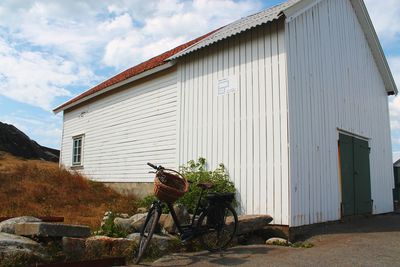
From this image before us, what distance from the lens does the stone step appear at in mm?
5547

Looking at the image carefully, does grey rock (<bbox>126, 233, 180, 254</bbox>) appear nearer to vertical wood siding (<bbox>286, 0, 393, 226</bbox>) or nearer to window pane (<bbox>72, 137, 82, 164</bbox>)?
vertical wood siding (<bbox>286, 0, 393, 226</bbox>)

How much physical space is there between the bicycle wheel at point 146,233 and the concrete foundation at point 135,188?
5.38 m

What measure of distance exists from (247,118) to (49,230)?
185 inches

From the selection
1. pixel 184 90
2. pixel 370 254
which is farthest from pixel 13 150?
pixel 370 254

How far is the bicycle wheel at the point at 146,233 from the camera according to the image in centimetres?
550

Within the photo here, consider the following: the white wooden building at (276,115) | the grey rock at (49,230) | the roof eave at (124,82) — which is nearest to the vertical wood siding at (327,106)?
the white wooden building at (276,115)

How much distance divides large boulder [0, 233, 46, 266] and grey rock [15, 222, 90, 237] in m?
0.19

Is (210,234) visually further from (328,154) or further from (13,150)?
(13,150)

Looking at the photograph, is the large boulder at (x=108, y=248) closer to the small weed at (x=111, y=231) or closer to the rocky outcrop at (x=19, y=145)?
the small weed at (x=111, y=231)

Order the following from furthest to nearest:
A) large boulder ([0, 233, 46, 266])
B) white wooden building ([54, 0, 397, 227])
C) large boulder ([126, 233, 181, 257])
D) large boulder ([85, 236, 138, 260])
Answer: white wooden building ([54, 0, 397, 227]) < large boulder ([126, 233, 181, 257]) < large boulder ([85, 236, 138, 260]) < large boulder ([0, 233, 46, 266])

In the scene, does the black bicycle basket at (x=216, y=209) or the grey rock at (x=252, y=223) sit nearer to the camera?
the black bicycle basket at (x=216, y=209)

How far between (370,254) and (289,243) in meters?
1.50

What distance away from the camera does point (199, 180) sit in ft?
28.6

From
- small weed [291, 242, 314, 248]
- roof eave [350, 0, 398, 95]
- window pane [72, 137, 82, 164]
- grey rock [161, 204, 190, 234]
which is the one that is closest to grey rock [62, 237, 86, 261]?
grey rock [161, 204, 190, 234]
